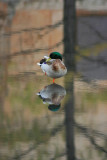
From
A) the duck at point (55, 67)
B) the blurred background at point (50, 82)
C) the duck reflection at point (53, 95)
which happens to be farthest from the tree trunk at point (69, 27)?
the duck reflection at point (53, 95)

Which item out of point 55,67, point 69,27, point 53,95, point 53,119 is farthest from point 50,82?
point 69,27

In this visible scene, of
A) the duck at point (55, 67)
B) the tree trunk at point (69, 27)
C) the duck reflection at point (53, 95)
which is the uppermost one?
the duck at point (55, 67)

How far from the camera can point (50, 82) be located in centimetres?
640

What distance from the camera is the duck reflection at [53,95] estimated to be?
17.2ft

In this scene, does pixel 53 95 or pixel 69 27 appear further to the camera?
pixel 69 27

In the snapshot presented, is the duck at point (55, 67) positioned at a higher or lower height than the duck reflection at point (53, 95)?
higher

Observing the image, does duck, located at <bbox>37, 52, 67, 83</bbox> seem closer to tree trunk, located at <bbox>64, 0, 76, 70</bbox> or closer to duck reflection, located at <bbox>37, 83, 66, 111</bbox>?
duck reflection, located at <bbox>37, 83, 66, 111</bbox>

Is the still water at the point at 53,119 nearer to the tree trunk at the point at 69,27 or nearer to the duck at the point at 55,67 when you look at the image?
the duck at the point at 55,67

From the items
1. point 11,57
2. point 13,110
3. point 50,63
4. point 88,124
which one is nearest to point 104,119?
point 88,124

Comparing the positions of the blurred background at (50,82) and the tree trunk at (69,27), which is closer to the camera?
the blurred background at (50,82)

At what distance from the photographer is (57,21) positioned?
31.6 ft

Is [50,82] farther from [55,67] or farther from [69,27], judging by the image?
[69,27]

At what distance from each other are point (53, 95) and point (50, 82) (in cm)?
79

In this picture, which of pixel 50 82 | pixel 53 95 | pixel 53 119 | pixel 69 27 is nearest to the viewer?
pixel 53 119
